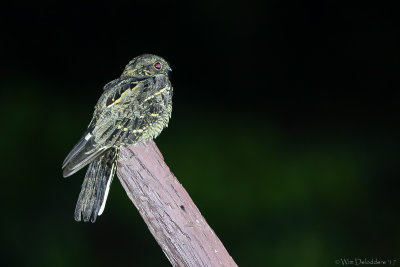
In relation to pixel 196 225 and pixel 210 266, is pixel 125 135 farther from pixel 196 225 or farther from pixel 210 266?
pixel 210 266

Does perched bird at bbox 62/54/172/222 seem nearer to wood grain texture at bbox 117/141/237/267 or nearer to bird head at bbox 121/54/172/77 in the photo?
bird head at bbox 121/54/172/77

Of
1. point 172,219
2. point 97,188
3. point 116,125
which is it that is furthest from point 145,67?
point 172,219

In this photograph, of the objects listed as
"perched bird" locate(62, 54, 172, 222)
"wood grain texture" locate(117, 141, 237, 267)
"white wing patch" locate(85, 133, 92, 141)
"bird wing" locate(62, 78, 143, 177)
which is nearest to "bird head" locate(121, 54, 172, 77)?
"perched bird" locate(62, 54, 172, 222)

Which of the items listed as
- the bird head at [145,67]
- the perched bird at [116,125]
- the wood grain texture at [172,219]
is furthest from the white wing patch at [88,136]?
the bird head at [145,67]

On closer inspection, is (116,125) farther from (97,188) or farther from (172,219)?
(172,219)

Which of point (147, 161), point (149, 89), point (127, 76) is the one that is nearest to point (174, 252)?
point (147, 161)

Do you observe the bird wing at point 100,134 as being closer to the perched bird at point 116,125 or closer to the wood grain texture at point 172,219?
the perched bird at point 116,125
